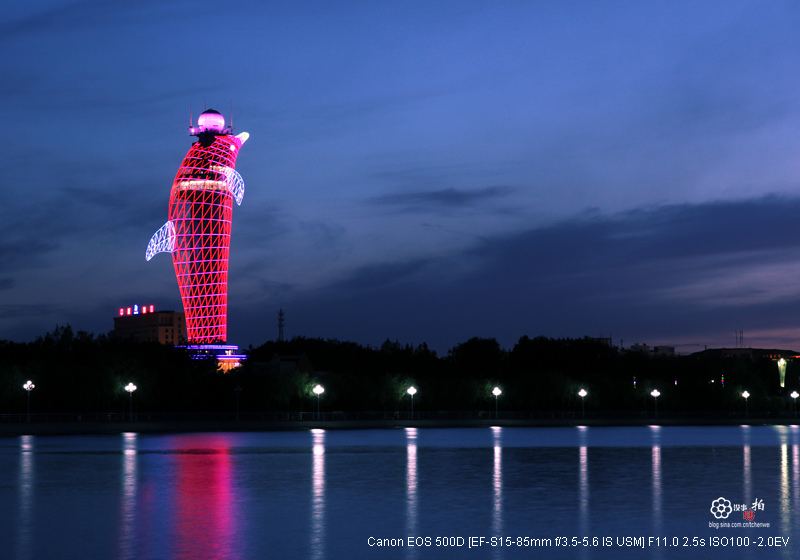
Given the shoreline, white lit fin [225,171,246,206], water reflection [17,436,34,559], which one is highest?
white lit fin [225,171,246,206]

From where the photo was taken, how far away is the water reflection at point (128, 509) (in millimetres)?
18672

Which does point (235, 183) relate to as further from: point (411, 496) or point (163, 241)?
point (411, 496)

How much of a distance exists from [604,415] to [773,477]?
65249 mm

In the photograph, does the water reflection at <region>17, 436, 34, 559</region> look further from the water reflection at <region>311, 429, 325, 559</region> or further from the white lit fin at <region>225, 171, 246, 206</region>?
the white lit fin at <region>225, 171, 246, 206</region>

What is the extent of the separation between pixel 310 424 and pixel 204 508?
185 ft

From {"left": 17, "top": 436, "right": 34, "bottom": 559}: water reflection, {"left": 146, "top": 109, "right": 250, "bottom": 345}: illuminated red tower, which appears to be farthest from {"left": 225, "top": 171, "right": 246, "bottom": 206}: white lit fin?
{"left": 17, "top": 436, "right": 34, "bottom": 559}: water reflection

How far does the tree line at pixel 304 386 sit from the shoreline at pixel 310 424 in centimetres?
1112

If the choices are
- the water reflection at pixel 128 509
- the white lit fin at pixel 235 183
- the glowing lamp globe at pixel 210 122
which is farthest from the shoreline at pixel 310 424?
the glowing lamp globe at pixel 210 122

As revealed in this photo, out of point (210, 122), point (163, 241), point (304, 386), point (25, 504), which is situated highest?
point (210, 122)

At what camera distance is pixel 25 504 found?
83.5ft

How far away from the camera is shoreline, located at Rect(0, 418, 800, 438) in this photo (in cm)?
6950

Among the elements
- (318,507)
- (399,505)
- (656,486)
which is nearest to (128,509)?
(318,507)

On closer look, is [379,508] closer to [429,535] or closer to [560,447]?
[429,535]

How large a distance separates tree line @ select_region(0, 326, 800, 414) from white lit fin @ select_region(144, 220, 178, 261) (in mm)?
15602
